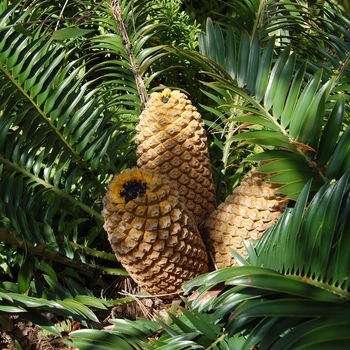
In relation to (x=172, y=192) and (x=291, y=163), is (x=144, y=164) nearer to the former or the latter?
(x=172, y=192)

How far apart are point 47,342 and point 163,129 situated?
0.90 metres

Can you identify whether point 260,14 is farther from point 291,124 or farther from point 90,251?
point 90,251

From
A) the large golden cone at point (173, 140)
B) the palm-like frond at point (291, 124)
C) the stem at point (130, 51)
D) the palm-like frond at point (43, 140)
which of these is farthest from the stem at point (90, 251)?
the palm-like frond at point (291, 124)

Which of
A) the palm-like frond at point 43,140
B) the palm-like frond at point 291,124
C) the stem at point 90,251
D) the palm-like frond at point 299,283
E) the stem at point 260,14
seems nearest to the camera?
the palm-like frond at point 299,283

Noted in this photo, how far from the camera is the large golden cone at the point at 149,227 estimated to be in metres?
1.10

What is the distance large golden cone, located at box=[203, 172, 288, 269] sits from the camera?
124 centimetres

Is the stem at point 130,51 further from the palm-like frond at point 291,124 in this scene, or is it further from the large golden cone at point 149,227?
the large golden cone at point 149,227

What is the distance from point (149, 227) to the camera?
1128 mm

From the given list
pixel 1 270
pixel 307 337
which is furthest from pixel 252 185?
pixel 1 270

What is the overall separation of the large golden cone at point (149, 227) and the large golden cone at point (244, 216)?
10 cm

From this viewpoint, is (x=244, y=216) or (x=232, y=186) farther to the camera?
(x=232, y=186)

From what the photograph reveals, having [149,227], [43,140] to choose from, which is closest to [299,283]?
[149,227]

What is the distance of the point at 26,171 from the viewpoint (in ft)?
5.11

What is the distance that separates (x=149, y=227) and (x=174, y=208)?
0.09m
